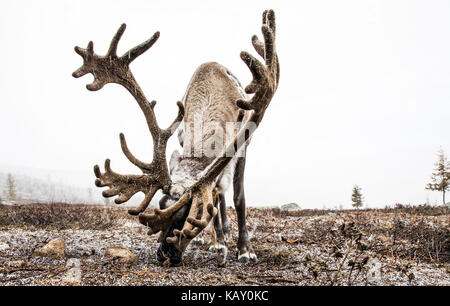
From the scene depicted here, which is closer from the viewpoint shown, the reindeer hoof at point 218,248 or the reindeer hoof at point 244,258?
the reindeer hoof at point 244,258

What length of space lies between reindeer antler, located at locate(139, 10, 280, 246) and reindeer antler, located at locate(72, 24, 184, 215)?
0.59m

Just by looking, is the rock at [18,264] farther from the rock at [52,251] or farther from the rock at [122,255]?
the rock at [122,255]

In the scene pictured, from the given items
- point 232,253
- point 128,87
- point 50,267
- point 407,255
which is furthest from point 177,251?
point 407,255

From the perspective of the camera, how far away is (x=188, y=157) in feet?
14.2

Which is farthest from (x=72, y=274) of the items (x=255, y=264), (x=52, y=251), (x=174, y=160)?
(x=255, y=264)

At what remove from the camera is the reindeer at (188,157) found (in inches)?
141

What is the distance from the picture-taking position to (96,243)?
5.46m

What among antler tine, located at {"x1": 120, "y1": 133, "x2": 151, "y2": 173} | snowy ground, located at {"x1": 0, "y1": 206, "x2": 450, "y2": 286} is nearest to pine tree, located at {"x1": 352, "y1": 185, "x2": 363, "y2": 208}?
snowy ground, located at {"x1": 0, "y1": 206, "x2": 450, "y2": 286}

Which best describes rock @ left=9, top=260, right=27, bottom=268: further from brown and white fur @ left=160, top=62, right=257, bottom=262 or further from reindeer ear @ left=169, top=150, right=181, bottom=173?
reindeer ear @ left=169, top=150, right=181, bottom=173

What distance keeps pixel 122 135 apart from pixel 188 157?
0.95m

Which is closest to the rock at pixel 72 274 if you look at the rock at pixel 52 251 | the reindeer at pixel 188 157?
the rock at pixel 52 251

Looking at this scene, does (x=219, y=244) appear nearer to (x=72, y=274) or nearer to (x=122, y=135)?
(x=122, y=135)
